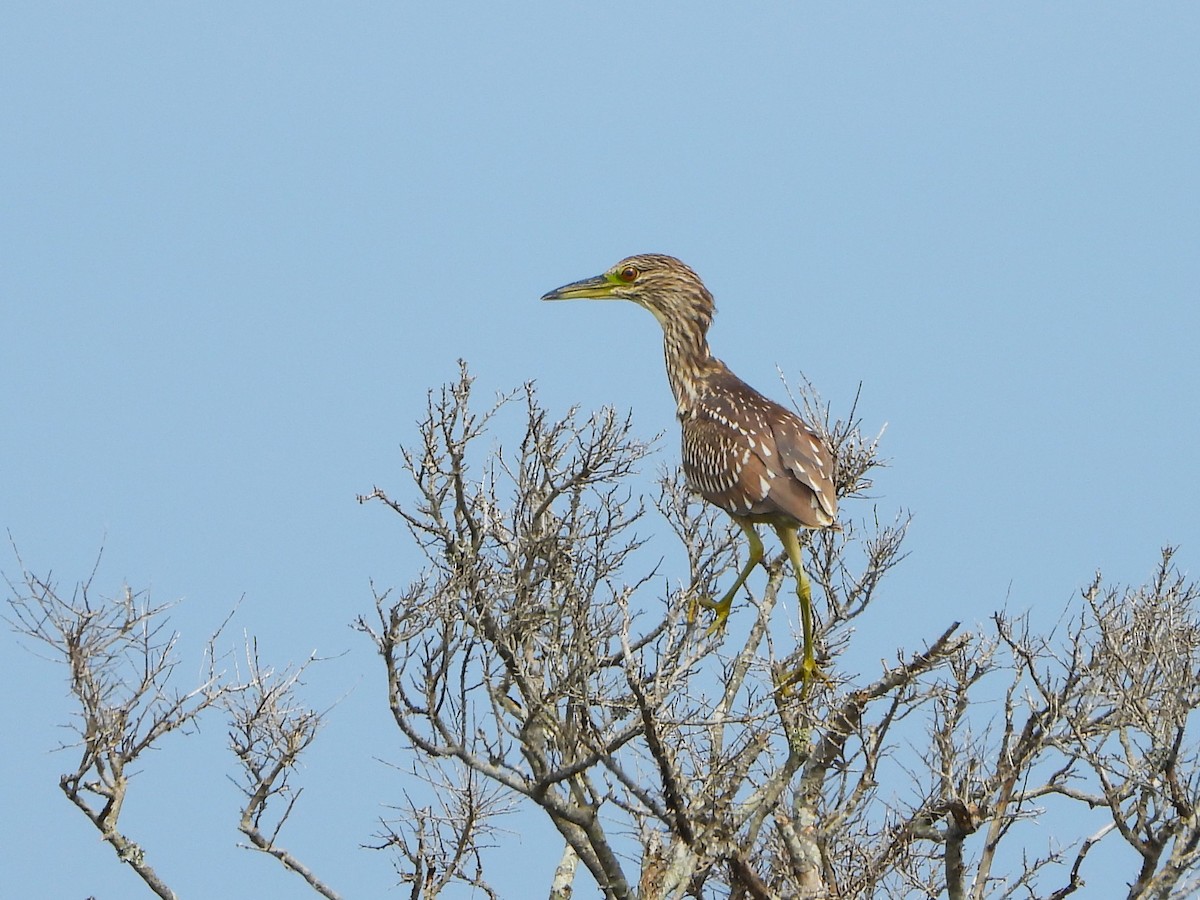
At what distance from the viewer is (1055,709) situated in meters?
6.88

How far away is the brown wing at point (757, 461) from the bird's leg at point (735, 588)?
28 cm

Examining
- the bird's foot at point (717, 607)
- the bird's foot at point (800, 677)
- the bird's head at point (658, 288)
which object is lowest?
the bird's foot at point (800, 677)

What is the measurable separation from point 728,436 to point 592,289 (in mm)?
1835

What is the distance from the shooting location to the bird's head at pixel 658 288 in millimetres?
9008

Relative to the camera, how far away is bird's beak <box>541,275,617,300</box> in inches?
362

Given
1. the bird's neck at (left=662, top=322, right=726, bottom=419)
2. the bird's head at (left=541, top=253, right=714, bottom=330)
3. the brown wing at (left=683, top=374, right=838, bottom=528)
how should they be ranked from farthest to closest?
1. the bird's head at (left=541, top=253, right=714, bottom=330)
2. the bird's neck at (left=662, top=322, right=726, bottom=419)
3. the brown wing at (left=683, top=374, right=838, bottom=528)

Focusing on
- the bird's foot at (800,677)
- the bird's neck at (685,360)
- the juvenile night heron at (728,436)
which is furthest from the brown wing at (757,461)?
the bird's foot at (800,677)

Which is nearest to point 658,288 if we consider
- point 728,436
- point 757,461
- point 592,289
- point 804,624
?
point 592,289

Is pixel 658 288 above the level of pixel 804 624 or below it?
above

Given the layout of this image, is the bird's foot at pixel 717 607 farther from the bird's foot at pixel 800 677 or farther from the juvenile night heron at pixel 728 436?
the bird's foot at pixel 800 677

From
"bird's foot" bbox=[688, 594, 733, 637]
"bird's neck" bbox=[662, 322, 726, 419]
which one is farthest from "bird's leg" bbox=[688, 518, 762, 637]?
"bird's neck" bbox=[662, 322, 726, 419]

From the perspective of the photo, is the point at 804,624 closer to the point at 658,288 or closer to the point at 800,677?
the point at 800,677

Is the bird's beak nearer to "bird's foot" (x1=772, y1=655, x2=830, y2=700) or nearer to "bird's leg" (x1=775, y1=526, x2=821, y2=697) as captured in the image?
"bird's leg" (x1=775, y1=526, x2=821, y2=697)

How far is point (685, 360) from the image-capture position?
8.97m
